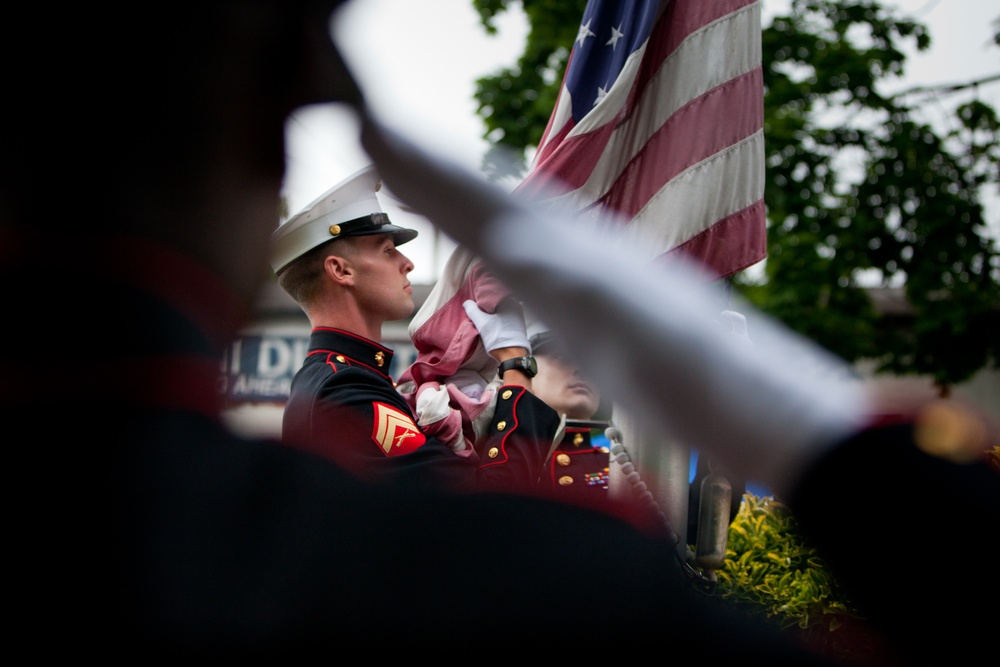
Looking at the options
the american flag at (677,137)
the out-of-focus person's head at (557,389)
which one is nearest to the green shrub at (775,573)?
the out-of-focus person's head at (557,389)

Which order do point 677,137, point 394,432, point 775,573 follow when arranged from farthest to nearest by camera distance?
1. point 775,573
2. point 677,137
3. point 394,432

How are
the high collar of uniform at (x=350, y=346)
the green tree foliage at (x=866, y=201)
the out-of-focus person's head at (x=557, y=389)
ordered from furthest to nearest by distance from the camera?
the green tree foliage at (x=866, y=201)
the out-of-focus person's head at (x=557, y=389)
the high collar of uniform at (x=350, y=346)

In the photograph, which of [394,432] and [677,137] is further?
[677,137]

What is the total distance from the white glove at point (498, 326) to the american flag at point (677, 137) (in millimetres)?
453

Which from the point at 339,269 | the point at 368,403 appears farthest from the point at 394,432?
the point at 339,269

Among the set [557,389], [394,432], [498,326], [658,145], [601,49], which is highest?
[601,49]

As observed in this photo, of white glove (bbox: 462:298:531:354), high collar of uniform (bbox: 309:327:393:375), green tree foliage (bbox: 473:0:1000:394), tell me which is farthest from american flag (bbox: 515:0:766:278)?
green tree foliage (bbox: 473:0:1000:394)

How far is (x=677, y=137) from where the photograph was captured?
2.91 metres

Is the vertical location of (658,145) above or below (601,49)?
below

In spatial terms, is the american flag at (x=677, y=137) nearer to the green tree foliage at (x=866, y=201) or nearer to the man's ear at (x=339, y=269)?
the man's ear at (x=339, y=269)

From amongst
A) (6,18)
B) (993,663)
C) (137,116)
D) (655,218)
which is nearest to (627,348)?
(993,663)

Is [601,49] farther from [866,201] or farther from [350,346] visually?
[866,201]

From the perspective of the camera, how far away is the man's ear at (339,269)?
3020 mm

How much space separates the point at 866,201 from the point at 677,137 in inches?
268
